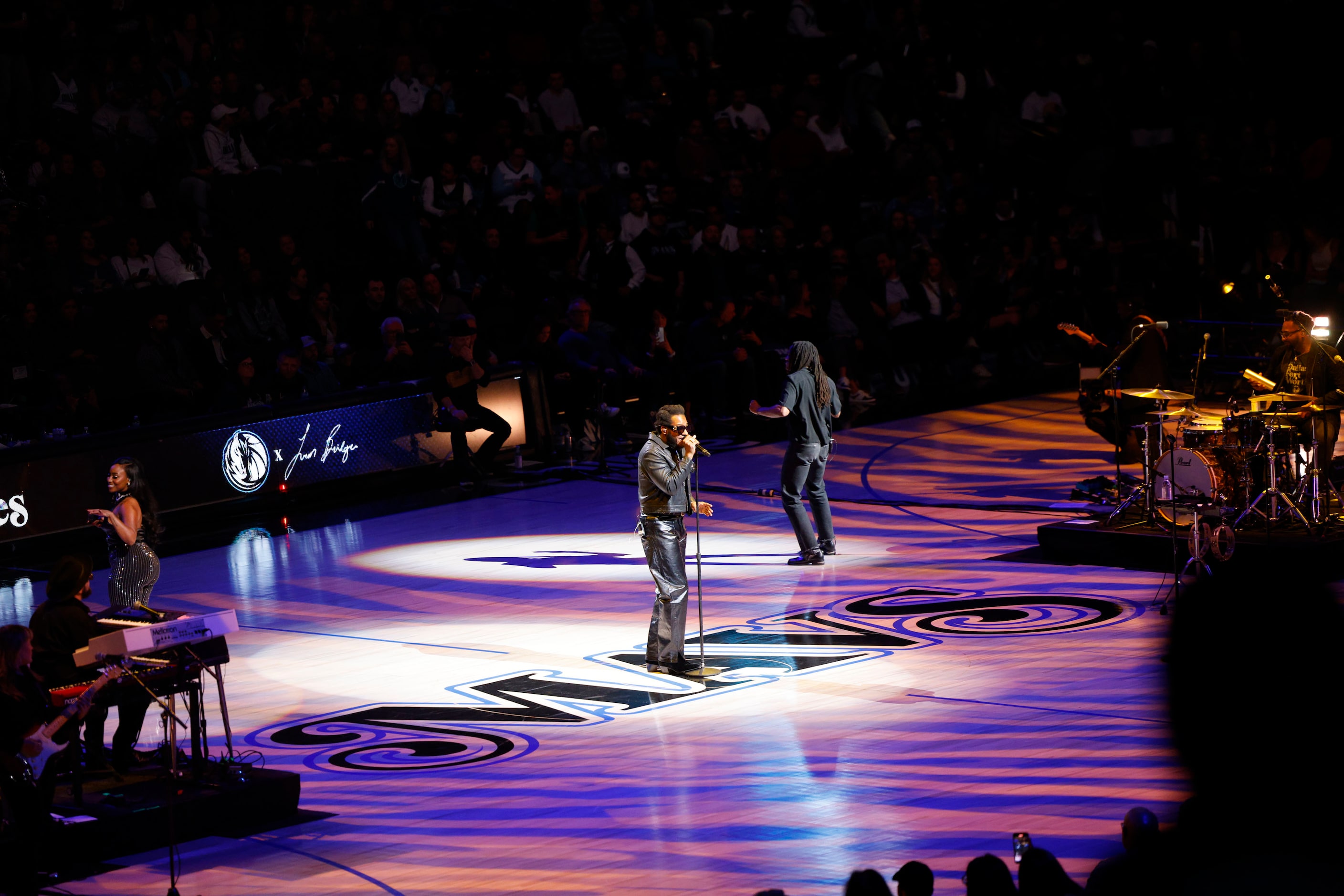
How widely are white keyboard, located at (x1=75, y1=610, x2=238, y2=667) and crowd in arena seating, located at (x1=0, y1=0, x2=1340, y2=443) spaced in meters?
8.36

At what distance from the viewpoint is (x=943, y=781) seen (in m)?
9.57

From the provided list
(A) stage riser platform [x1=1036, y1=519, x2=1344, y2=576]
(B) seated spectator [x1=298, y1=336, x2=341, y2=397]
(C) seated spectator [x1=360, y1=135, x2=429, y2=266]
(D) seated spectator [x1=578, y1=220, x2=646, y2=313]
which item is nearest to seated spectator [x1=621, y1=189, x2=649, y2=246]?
(D) seated spectator [x1=578, y1=220, x2=646, y2=313]

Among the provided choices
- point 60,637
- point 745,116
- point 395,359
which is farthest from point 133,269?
point 60,637

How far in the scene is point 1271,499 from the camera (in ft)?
45.4

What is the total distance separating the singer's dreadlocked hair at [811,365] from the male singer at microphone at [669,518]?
8.81 ft

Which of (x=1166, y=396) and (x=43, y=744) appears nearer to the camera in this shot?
(x=43, y=744)

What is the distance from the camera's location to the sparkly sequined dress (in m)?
11.3

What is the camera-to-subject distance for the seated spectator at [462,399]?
19.4 m

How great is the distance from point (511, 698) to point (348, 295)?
1075 cm

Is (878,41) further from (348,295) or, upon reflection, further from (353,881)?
(353,881)

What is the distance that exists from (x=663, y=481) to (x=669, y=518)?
0.87 feet

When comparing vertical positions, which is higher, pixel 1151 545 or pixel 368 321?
pixel 368 321

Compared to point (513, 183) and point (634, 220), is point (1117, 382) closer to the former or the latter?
point (634, 220)

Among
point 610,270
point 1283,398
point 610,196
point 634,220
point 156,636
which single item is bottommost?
point 156,636
